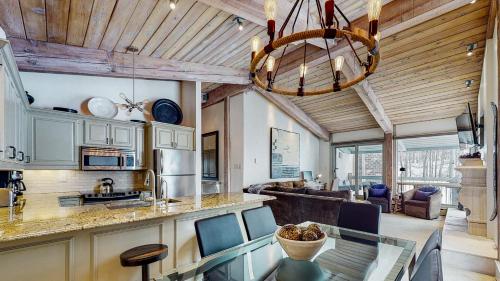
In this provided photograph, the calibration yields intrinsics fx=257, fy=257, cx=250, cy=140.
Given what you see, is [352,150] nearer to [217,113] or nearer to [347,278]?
[217,113]

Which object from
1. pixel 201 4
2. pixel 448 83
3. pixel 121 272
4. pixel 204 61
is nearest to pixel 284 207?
pixel 204 61

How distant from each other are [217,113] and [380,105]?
4.34 metres

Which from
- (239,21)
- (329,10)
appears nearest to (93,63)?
(239,21)

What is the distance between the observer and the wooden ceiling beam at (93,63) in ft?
10.9

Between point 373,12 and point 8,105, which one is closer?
point 373,12

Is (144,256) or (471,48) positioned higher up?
(471,48)

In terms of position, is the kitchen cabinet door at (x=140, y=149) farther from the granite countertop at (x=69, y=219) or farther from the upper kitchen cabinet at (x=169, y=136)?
the granite countertop at (x=69, y=219)

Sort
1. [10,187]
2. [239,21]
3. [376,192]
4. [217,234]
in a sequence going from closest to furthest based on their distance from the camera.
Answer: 1. [217,234]
2. [10,187]
3. [239,21]
4. [376,192]

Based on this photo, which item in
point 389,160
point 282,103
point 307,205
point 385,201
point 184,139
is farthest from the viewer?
point 389,160

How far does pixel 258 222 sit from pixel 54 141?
3204 mm

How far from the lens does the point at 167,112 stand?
5051 mm

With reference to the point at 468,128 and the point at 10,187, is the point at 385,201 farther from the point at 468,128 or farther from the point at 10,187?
the point at 10,187

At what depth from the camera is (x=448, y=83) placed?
18.1 ft

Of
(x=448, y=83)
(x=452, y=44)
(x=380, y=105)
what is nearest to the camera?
(x=452, y=44)
